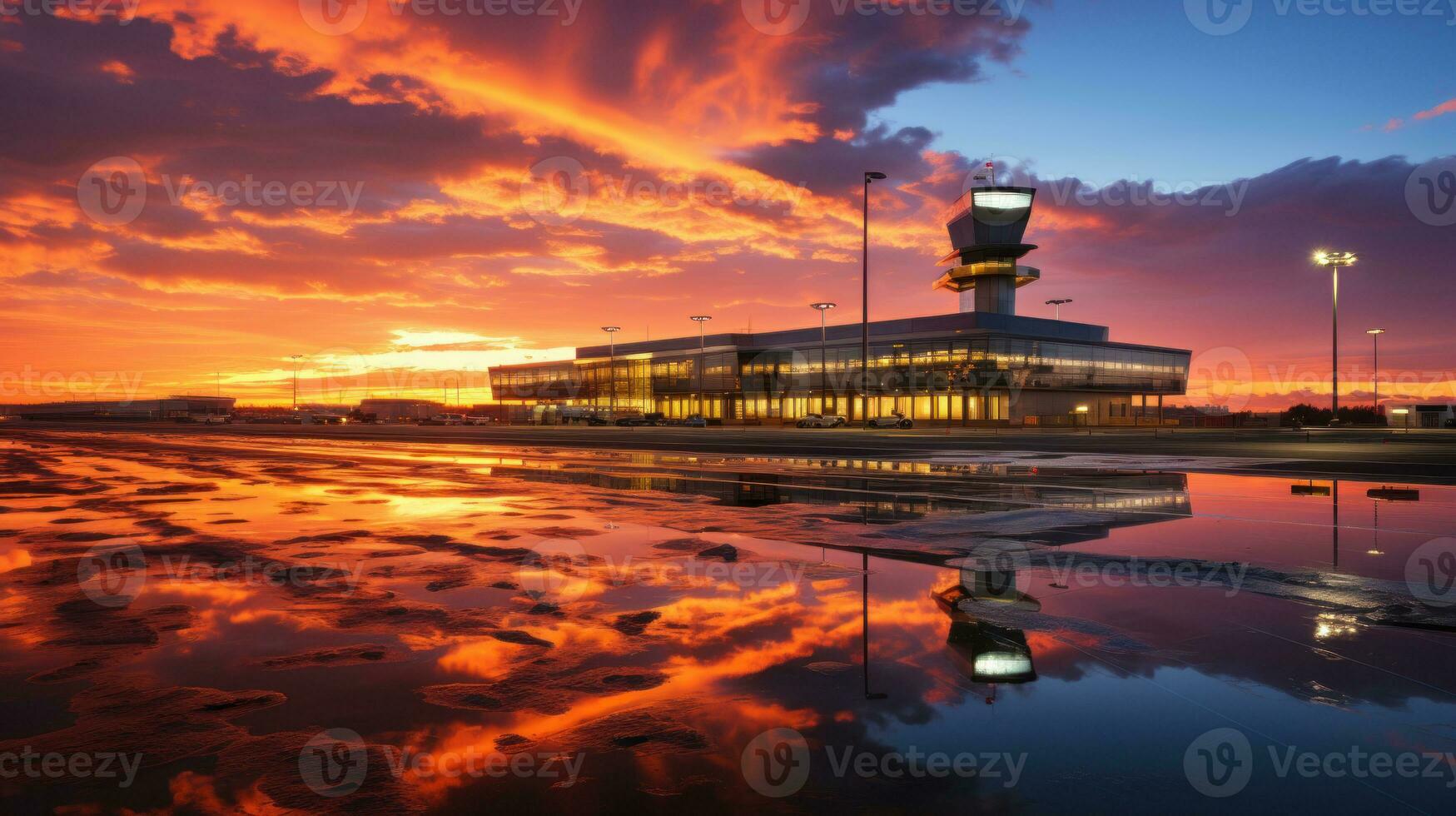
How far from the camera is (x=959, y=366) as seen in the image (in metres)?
79.8

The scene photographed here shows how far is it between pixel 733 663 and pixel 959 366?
78796mm

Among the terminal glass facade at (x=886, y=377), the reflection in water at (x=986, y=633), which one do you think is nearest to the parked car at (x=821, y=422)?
the terminal glass facade at (x=886, y=377)

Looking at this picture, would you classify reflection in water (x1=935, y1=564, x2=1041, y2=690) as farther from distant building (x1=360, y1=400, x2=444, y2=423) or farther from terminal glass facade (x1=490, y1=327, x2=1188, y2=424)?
distant building (x1=360, y1=400, x2=444, y2=423)

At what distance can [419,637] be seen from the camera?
5891 millimetres

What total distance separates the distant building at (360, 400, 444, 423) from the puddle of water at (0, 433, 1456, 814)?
134 meters

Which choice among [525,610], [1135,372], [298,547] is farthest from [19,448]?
[1135,372]

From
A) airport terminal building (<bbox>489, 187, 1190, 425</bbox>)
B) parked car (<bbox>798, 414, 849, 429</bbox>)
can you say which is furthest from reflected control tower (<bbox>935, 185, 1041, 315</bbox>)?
parked car (<bbox>798, 414, 849, 429</bbox>)

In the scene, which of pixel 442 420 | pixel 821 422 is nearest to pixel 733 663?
pixel 821 422

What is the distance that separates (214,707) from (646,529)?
699 cm

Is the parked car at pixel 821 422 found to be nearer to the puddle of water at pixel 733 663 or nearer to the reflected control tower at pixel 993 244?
the reflected control tower at pixel 993 244

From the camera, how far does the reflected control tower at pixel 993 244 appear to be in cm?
8969

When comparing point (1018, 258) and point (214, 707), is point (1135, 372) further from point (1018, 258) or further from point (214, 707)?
point (214, 707)

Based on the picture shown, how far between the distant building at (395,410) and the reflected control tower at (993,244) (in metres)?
96.5

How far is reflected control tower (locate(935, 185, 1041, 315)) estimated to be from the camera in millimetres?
89688
